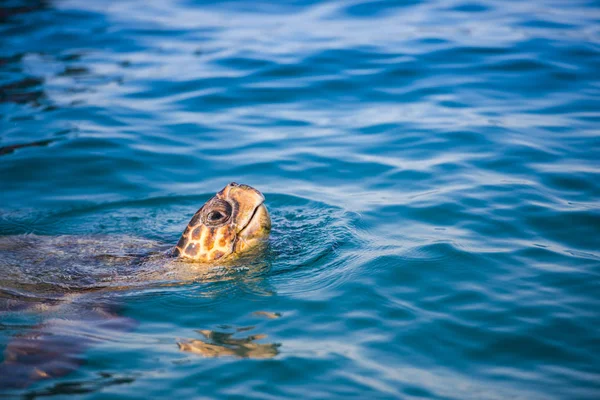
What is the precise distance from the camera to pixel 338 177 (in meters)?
8.38

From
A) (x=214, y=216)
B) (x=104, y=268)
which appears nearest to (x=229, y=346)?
(x=214, y=216)

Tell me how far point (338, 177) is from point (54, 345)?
179 inches

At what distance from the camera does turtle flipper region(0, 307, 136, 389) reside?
446 cm

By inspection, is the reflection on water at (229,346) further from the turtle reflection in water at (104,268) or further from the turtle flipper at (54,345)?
the turtle flipper at (54,345)

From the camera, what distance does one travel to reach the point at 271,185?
827 centimetres

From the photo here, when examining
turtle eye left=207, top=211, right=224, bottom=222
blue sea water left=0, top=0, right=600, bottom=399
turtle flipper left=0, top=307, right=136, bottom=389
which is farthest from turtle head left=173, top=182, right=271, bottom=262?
turtle flipper left=0, top=307, right=136, bottom=389

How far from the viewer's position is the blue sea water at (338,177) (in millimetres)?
4512

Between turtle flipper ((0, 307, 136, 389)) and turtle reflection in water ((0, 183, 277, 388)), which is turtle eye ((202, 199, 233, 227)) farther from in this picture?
turtle flipper ((0, 307, 136, 389))

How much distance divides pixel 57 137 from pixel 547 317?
7839mm

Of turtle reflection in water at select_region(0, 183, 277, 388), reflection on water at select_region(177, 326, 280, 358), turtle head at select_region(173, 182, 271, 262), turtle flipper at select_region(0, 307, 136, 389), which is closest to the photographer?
turtle flipper at select_region(0, 307, 136, 389)

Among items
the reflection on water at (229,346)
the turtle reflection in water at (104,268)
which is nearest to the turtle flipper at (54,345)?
the turtle reflection in water at (104,268)

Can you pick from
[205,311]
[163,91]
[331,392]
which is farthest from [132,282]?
[163,91]

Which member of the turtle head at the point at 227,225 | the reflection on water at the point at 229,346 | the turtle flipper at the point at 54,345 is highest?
the turtle head at the point at 227,225

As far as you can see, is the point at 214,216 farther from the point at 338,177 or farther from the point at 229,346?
the point at 338,177
